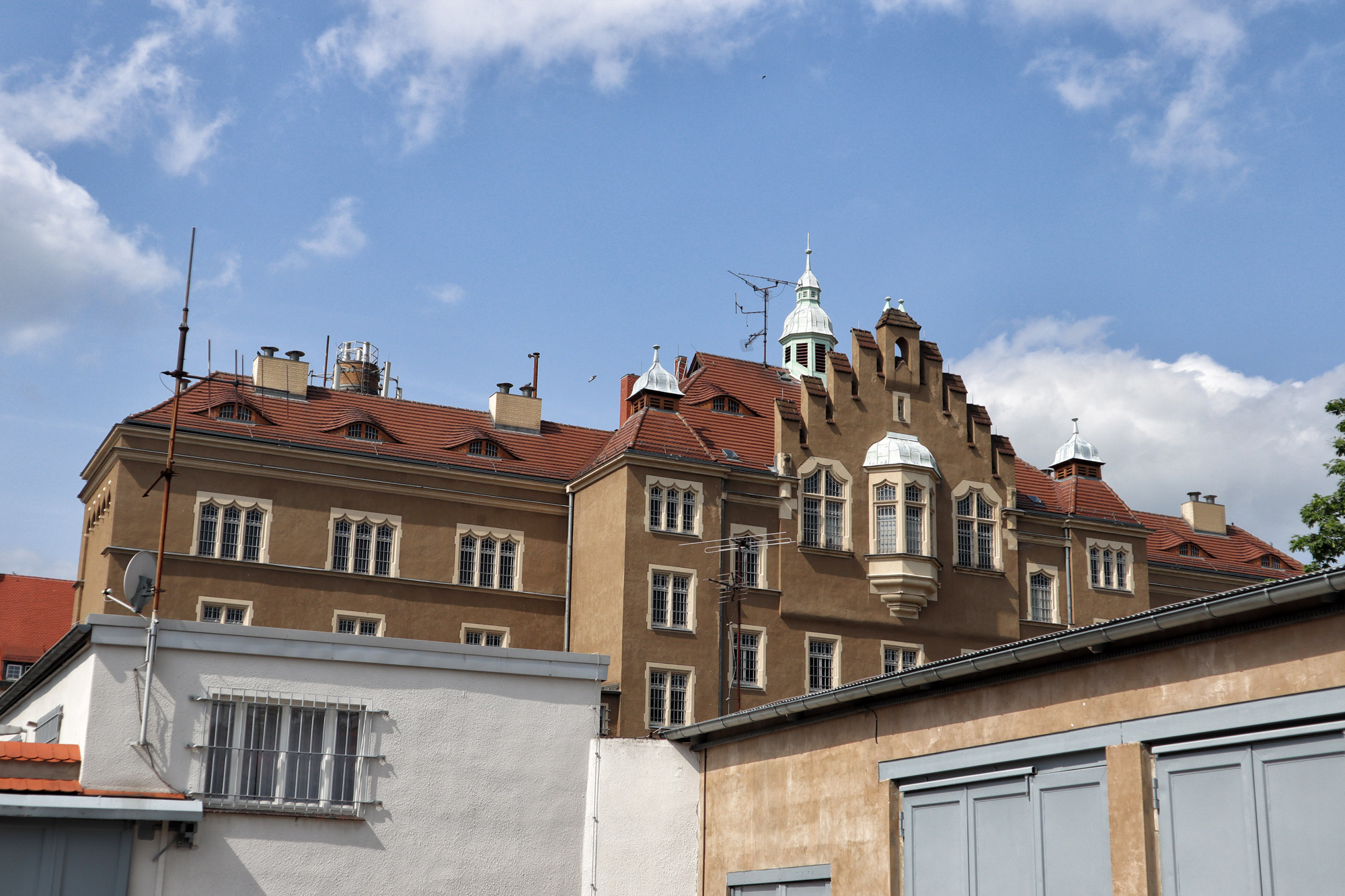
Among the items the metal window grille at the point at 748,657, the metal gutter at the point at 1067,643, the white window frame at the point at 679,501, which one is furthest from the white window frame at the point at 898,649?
the metal gutter at the point at 1067,643

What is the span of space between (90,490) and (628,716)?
20795mm

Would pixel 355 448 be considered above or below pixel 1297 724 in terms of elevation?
above

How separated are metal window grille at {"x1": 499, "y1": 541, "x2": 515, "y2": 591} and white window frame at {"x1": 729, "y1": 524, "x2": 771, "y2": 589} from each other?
7.76 m

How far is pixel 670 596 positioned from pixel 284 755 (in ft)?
82.0

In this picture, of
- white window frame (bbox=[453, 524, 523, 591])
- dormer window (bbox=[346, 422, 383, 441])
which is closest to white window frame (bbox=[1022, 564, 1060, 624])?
white window frame (bbox=[453, 524, 523, 591])

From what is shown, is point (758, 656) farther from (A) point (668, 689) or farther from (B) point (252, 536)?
(B) point (252, 536)

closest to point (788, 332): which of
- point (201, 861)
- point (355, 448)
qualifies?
point (355, 448)

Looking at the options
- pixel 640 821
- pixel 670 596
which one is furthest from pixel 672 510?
pixel 640 821

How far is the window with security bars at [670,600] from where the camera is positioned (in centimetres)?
4669

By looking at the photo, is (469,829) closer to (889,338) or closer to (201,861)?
(201,861)

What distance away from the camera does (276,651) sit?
22781 millimetres

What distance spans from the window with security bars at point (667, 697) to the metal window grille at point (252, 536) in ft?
43.3

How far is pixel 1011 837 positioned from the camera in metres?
18.2

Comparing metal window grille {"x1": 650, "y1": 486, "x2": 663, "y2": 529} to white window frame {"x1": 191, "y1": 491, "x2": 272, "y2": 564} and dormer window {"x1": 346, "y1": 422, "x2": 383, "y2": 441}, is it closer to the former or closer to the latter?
dormer window {"x1": 346, "y1": 422, "x2": 383, "y2": 441}
